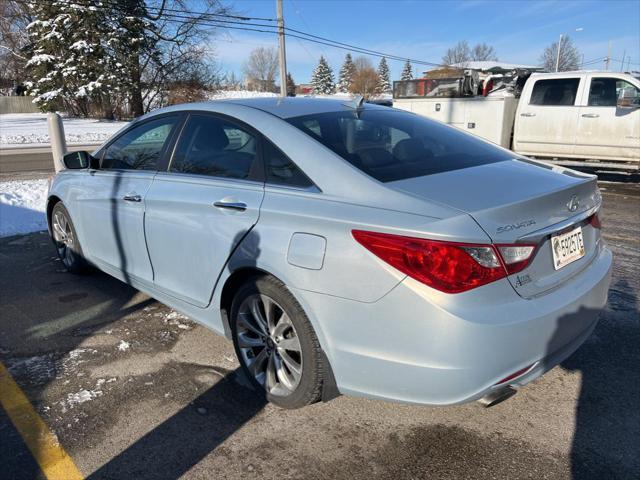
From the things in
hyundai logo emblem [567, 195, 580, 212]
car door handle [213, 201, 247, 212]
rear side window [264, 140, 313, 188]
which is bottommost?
car door handle [213, 201, 247, 212]

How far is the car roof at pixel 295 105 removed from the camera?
305 centimetres

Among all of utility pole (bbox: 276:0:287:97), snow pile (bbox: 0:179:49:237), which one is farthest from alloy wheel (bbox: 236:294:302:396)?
utility pole (bbox: 276:0:287:97)

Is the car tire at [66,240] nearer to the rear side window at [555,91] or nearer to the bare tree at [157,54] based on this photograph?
the rear side window at [555,91]

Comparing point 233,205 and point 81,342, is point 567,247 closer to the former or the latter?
point 233,205

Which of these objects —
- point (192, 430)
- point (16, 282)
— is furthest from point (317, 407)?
point (16, 282)

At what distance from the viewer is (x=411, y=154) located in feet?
9.32

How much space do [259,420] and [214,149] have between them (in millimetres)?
1653

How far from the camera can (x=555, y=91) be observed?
10.2 metres

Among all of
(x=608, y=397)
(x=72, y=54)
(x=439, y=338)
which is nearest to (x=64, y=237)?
(x=439, y=338)

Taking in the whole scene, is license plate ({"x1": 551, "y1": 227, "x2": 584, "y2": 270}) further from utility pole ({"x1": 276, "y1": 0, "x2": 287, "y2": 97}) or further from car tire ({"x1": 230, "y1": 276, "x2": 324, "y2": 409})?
utility pole ({"x1": 276, "y1": 0, "x2": 287, "y2": 97})

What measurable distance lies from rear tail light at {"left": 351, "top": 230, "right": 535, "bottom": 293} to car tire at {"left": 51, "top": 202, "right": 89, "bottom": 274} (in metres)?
3.44

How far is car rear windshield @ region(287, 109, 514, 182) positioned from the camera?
2.60 metres

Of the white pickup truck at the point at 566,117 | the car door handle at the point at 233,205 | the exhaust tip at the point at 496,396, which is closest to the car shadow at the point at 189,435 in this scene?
the car door handle at the point at 233,205

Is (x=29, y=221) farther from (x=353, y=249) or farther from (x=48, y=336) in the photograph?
(x=353, y=249)
